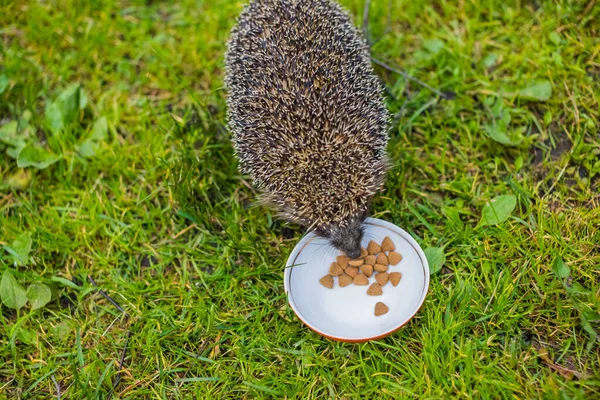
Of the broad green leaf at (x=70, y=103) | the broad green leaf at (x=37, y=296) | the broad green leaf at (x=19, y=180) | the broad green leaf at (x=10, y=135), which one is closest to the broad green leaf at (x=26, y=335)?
the broad green leaf at (x=37, y=296)

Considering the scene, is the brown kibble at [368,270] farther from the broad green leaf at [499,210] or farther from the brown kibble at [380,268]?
the broad green leaf at [499,210]

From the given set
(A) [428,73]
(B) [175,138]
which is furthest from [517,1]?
(B) [175,138]

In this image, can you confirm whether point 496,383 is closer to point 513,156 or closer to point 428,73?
point 513,156

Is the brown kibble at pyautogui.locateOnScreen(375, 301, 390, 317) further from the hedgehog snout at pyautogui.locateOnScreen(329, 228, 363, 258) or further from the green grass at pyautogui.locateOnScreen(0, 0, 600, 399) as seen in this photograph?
the hedgehog snout at pyautogui.locateOnScreen(329, 228, 363, 258)

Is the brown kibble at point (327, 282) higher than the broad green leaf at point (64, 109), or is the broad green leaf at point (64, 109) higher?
the broad green leaf at point (64, 109)

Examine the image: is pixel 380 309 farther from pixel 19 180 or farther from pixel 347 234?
pixel 19 180

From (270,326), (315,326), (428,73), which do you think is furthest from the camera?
(428,73)
